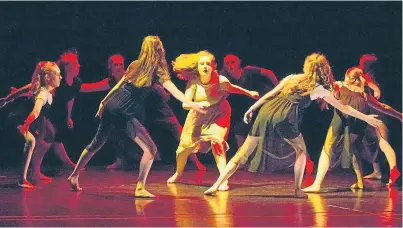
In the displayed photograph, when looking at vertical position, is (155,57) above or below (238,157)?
above

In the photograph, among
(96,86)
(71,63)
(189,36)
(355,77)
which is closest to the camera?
(355,77)

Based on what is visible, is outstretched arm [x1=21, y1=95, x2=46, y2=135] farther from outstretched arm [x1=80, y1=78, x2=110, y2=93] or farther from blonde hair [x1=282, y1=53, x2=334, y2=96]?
outstretched arm [x1=80, y1=78, x2=110, y2=93]

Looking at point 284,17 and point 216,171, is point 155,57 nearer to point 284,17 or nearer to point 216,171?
point 216,171

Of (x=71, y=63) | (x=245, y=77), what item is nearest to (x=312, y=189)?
(x=245, y=77)

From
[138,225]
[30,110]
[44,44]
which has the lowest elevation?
[138,225]

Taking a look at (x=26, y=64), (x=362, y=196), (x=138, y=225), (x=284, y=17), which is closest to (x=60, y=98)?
(x=26, y=64)

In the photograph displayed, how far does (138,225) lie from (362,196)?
3.66 metres

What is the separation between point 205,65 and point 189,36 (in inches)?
207

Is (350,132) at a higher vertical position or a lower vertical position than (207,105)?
lower

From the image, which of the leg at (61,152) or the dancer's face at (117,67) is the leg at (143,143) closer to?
the leg at (61,152)

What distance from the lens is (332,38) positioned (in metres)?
17.4

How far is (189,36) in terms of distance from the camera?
675 inches

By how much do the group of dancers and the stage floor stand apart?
0.29 meters

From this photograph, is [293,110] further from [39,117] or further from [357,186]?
[39,117]
